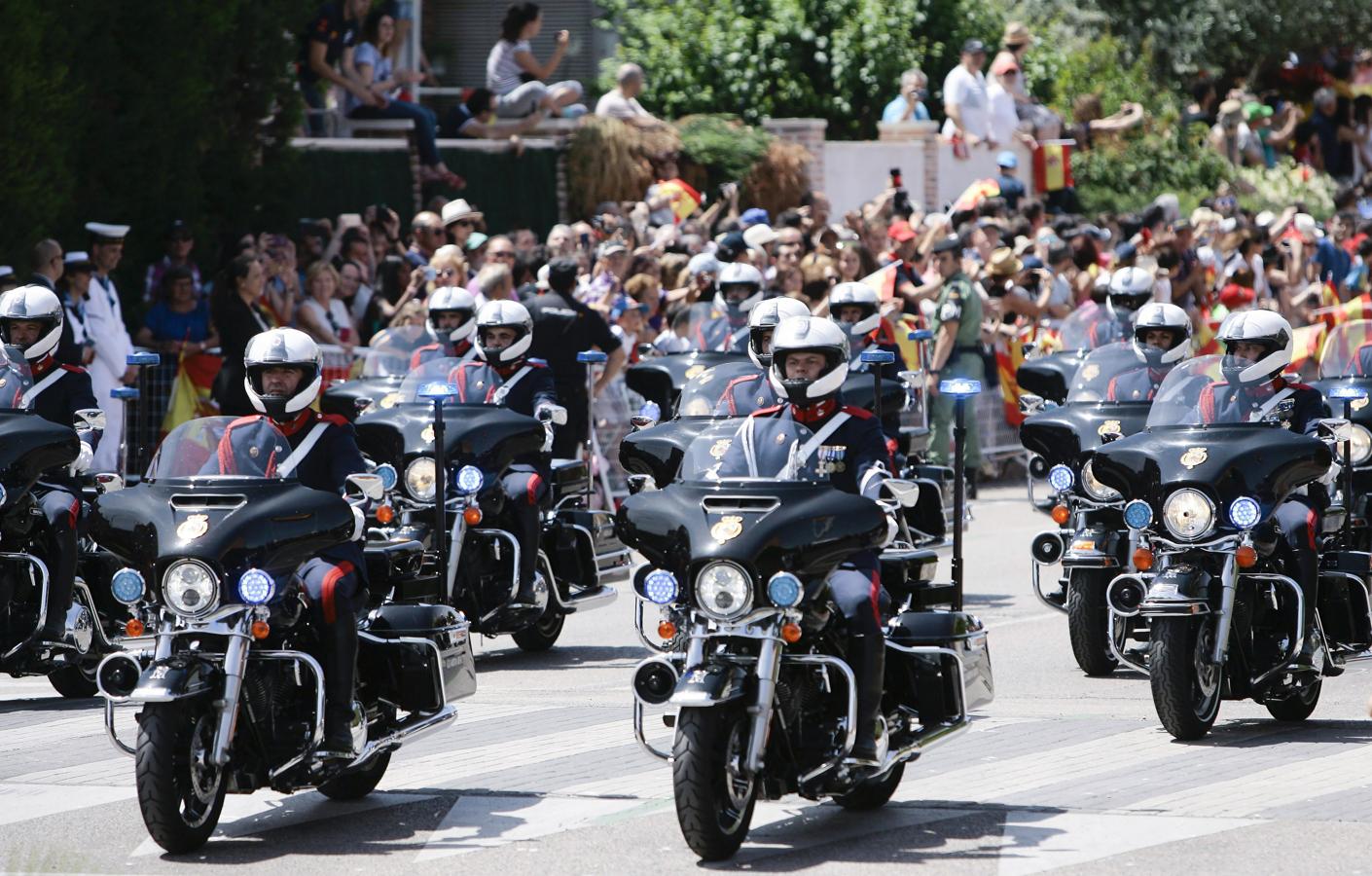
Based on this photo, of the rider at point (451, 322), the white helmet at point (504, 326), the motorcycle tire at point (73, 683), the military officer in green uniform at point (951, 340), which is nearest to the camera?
the motorcycle tire at point (73, 683)

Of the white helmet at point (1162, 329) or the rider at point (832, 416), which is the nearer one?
the rider at point (832, 416)

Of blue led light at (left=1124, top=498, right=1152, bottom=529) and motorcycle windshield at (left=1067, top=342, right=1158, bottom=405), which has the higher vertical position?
motorcycle windshield at (left=1067, top=342, right=1158, bottom=405)

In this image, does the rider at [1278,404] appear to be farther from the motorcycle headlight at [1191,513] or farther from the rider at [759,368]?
the rider at [759,368]

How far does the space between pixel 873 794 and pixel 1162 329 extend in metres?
5.13

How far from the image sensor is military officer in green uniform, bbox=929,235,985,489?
63.9ft

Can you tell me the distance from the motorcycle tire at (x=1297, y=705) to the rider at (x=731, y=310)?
5453mm

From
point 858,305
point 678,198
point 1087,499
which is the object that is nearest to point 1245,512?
point 1087,499

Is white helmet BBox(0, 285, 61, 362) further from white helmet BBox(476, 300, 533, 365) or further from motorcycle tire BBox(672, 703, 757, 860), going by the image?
motorcycle tire BBox(672, 703, 757, 860)

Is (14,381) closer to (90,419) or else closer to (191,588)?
(90,419)

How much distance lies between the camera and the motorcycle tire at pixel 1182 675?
390 inches

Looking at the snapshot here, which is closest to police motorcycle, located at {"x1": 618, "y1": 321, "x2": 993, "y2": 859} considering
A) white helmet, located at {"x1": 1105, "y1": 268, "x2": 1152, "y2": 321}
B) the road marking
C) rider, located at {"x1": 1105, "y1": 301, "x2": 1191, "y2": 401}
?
the road marking

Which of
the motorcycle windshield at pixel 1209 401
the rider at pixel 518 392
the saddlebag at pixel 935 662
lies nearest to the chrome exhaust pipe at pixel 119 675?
the saddlebag at pixel 935 662

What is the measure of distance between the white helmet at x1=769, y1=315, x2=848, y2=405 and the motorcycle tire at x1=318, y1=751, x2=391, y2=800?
1973mm

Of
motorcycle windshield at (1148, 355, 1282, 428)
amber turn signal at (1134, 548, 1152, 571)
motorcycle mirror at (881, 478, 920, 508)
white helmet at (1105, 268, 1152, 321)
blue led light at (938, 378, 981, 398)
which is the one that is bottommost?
amber turn signal at (1134, 548, 1152, 571)
